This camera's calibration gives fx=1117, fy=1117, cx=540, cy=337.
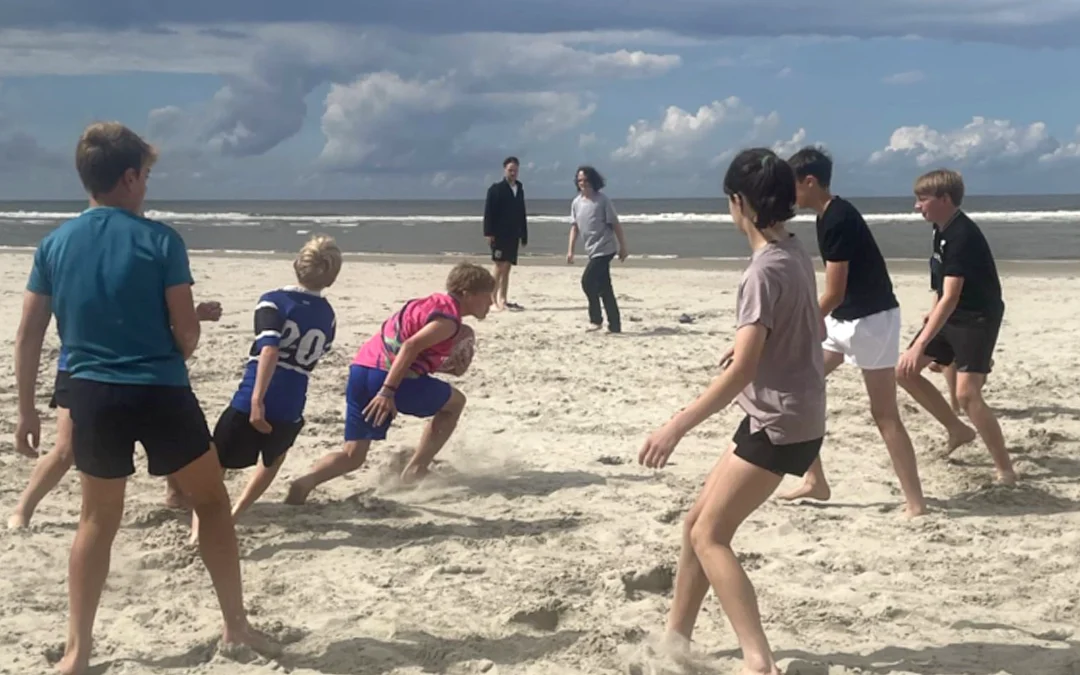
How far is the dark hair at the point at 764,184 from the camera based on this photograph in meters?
3.31

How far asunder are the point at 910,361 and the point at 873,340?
0.50 meters

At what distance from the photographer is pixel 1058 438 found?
684 cm

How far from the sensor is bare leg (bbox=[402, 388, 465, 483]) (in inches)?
230

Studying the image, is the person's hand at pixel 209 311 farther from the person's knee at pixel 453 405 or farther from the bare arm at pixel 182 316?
the person's knee at pixel 453 405

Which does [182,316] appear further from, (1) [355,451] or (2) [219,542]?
(1) [355,451]

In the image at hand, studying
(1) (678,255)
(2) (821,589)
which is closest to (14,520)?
(2) (821,589)

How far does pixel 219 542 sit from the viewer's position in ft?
12.1

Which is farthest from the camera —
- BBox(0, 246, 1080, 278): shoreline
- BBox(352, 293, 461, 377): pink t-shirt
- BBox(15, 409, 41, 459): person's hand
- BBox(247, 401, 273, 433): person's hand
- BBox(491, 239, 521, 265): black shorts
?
BBox(0, 246, 1080, 278): shoreline

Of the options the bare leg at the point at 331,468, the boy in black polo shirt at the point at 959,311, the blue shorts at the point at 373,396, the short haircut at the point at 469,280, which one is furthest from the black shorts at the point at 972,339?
the bare leg at the point at 331,468

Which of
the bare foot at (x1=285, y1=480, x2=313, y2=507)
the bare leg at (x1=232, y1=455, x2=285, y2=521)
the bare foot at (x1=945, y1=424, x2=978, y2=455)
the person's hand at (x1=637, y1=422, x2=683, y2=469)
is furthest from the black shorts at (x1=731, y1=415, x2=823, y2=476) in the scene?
the bare foot at (x1=945, y1=424, x2=978, y2=455)

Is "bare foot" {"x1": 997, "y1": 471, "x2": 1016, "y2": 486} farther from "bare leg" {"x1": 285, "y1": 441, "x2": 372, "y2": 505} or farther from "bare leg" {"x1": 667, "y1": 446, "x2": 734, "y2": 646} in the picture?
"bare leg" {"x1": 285, "y1": 441, "x2": 372, "y2": 505}

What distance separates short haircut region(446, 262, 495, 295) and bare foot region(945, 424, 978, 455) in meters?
2.82

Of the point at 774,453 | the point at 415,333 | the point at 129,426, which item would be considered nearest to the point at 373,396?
the point at 415,333

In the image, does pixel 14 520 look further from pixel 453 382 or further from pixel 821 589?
pixel 453 382
